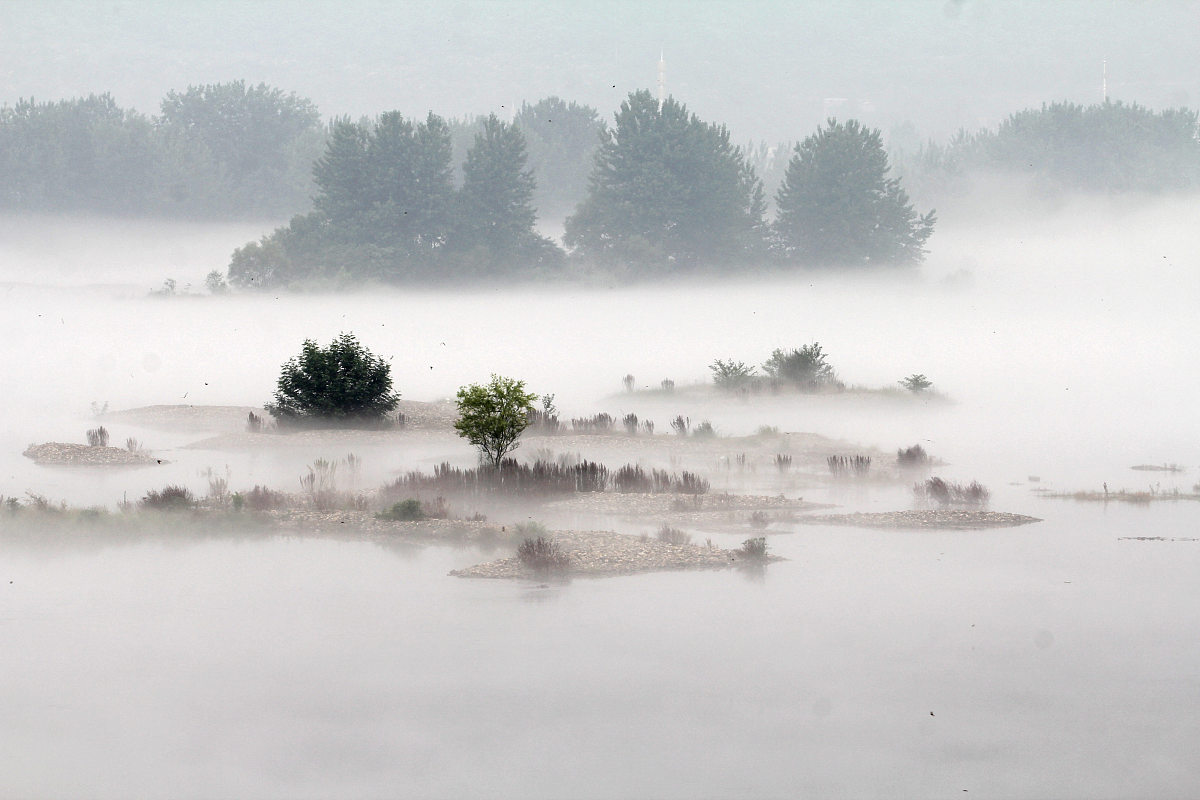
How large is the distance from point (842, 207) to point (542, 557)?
83714 mm

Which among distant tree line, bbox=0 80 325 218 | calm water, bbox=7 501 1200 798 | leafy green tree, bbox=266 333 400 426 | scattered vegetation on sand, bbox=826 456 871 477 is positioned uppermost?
distant tree line, bbox=0 80 325 218

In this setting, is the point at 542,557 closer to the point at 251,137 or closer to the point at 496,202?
the point at 496,202

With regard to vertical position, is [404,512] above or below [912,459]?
below

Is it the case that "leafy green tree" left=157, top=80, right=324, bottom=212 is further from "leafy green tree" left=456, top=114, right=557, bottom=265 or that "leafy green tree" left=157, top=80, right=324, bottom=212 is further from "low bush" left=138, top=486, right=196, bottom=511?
"low bush" left=138, top=486, right=196, bottom=511

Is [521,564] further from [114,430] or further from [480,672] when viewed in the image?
[114,430]

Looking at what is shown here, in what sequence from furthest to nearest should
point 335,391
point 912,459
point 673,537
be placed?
point 335,391 → point 912,459 → point 673,537

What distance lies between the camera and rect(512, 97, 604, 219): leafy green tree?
13962 cm

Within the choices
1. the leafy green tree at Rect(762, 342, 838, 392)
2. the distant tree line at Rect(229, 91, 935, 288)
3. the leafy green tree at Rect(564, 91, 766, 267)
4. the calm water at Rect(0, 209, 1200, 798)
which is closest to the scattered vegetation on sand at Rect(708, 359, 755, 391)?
the leafy green tree at Rect(762, 342, 838, 392)

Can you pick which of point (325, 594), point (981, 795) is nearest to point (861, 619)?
point (981, 795)

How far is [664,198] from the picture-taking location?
3885 inches

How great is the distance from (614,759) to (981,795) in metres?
3.19

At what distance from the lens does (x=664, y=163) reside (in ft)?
328

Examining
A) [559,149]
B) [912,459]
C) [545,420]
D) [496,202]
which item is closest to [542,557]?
[912,459]

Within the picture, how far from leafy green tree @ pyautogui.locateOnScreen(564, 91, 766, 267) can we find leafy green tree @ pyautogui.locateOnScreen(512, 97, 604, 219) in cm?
3583
